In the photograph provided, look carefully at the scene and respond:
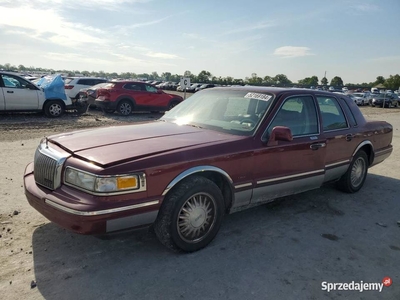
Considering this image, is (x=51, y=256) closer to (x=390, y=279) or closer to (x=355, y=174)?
(x=390, y=279)

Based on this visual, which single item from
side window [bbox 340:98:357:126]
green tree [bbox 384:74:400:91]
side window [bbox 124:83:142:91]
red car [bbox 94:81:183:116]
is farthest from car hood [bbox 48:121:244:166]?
green tree [bbox 384:74:400:91]

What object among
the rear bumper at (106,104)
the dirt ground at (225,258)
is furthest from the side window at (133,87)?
the dirt ground at (225,258)

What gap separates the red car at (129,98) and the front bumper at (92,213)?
1160 centimetres

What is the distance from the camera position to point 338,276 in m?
3.05

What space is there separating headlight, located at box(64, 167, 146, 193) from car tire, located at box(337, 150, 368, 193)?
3.64 meters

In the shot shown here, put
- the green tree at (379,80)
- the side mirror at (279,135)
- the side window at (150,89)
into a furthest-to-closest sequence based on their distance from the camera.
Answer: the green tree at (379,80), the side window at (150,89), the side mirror at (279,135)

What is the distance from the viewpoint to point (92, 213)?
268 centimetres

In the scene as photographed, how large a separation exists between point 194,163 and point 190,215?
0.51 m

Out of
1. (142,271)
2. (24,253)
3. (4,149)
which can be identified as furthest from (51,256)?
(4,149)

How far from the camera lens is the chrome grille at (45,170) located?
120 inches

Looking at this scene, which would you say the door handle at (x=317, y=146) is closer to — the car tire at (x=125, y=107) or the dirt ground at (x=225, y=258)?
the dirt ground at (x=225, y=258)

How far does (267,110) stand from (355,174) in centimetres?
240

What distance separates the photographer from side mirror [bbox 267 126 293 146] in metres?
3.65

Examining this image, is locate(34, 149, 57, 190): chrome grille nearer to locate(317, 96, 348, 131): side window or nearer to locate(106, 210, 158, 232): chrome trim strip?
locate(106, 210, 158, 232): chrome trim strip
